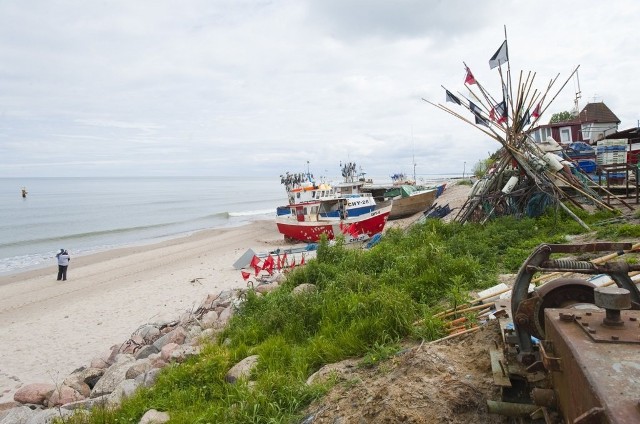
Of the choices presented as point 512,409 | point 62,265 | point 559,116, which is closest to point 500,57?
point 512,409

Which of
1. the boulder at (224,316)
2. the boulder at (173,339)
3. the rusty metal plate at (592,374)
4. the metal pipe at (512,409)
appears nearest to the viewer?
the rusty metal plate at (592,374)

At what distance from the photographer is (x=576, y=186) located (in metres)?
11.5

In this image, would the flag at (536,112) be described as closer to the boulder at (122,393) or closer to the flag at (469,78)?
the flag at (469,78)

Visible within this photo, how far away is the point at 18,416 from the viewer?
6.54m

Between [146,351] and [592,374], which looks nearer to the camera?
[592,374]

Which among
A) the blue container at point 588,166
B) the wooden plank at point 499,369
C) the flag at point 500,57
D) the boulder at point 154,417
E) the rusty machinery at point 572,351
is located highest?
the flag at point 500,57

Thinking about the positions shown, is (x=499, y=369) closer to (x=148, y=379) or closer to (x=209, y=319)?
(x=148, y=379)

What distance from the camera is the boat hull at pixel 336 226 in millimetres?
22281

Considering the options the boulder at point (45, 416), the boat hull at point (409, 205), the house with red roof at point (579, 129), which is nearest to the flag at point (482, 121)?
the boulder at point (45, 416)

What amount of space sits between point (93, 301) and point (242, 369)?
12305 mm

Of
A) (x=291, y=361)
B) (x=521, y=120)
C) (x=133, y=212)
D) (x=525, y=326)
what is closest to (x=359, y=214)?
(x=521, y=120)

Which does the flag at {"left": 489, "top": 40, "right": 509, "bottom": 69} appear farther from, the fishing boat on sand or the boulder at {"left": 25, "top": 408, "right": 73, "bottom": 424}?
the fishing boat on sand

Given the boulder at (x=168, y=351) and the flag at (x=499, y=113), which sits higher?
the flag at (x=499, y=113)

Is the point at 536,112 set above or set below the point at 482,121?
above
